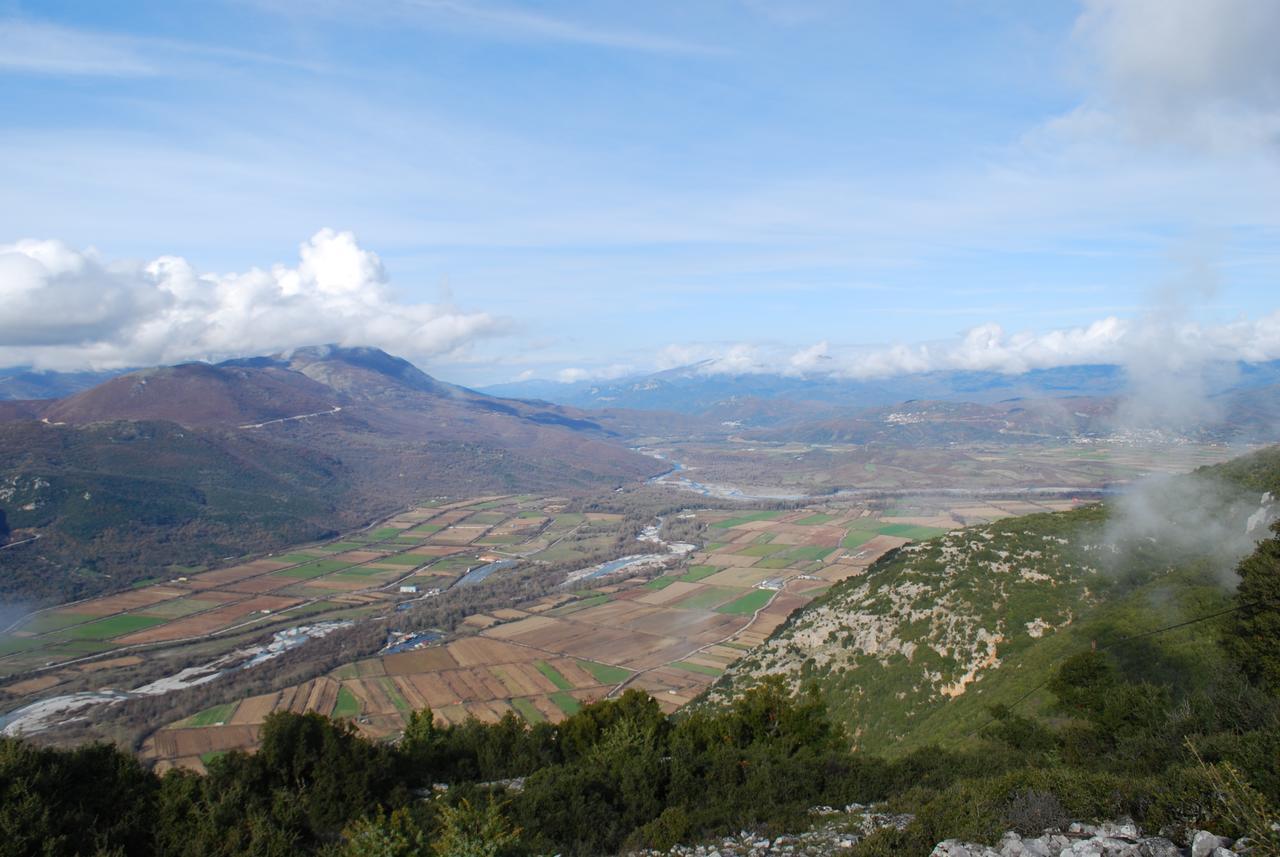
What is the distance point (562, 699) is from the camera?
2247 inches

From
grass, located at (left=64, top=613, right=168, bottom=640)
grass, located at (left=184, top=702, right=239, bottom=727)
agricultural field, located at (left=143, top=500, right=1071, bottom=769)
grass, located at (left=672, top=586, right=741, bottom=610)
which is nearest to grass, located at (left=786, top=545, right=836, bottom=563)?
agricultural field, located at (left=143, top=500, right=1071, bottom=769)

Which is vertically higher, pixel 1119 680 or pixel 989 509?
pixel 1119 680

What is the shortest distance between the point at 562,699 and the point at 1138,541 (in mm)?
42456

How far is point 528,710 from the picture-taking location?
54.7 meters

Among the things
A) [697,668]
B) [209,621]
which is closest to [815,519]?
[697,668]

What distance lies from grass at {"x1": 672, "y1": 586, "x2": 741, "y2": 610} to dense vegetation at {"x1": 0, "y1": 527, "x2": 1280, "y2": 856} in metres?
59.8

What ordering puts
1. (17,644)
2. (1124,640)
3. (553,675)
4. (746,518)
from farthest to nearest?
(746,518)
(17,644)
(553,675)
(1124,640)

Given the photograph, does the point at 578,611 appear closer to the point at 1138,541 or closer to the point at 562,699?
the point at 562,699

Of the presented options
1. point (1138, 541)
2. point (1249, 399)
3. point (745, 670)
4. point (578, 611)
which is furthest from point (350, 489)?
point (1249, 399)

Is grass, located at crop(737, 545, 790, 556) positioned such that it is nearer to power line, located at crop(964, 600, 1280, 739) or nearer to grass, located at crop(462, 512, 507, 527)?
grass, located at crop(462, 512, 507, 527)

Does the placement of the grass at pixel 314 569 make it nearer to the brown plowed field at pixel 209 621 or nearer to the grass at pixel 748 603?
the brown plowed field at pixel 209 621

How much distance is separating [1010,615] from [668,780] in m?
24.2

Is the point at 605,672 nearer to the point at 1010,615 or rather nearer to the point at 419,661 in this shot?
the point at 419,661

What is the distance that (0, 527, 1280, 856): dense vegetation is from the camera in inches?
453
